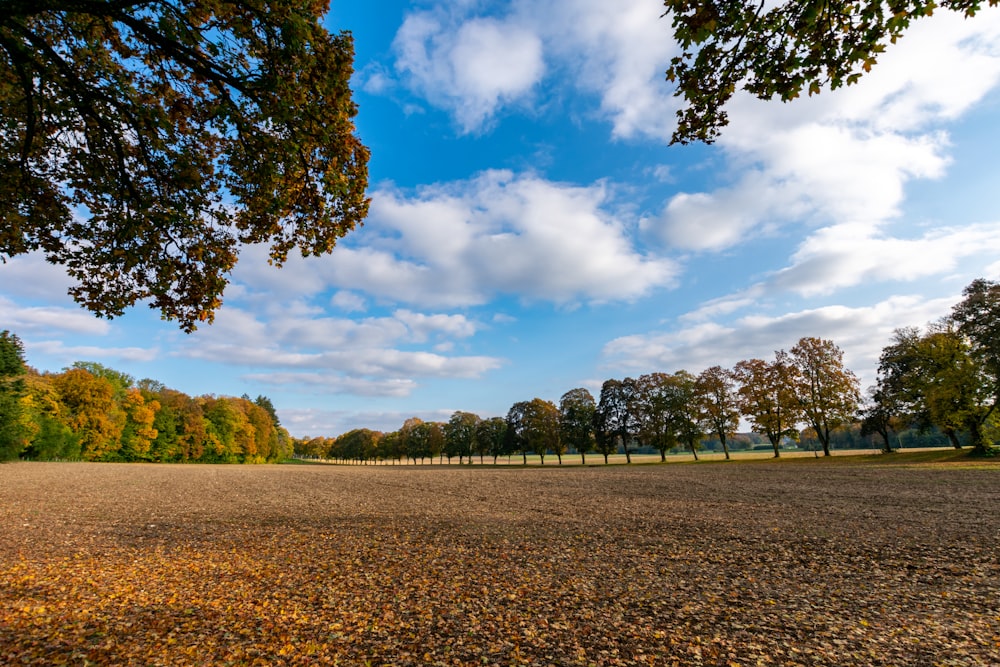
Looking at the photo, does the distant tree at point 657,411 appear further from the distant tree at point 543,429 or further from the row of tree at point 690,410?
the distant tree at point 543,429

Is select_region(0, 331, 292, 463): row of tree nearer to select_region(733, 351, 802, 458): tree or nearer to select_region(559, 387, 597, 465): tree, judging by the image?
select_region(559, 387, 597, 465): tree

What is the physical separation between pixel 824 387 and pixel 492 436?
63690mm

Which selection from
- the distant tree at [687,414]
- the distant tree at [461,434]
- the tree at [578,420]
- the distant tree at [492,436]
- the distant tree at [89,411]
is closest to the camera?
the distant tree at [687,414]

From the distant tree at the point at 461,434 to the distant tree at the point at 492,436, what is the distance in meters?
2.80

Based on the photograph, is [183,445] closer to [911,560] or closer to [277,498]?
[277,498]

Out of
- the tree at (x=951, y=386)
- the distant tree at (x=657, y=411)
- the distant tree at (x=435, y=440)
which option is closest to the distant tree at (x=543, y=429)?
the distant tree at (x=657, y=411)

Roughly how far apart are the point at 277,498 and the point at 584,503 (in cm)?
1718

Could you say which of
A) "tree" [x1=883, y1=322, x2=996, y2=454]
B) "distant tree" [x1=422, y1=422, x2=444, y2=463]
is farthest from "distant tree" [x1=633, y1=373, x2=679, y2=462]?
"distant tree" [x1=422, y1=422, x2=444, y2=463]

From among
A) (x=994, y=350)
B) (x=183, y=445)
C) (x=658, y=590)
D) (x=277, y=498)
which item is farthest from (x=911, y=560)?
(x=183, y=445)

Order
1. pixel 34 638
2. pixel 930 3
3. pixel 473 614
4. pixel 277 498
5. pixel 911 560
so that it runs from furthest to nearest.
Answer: pixel 277 498 < pixel 911 560 < pixel 473 614 < pixel 34 638 < pixel 930 3

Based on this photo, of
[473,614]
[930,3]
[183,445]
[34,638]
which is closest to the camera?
[930,3]

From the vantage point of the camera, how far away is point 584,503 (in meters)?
21.2

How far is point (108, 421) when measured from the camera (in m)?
68.8

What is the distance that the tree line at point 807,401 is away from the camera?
40906 millimetres
